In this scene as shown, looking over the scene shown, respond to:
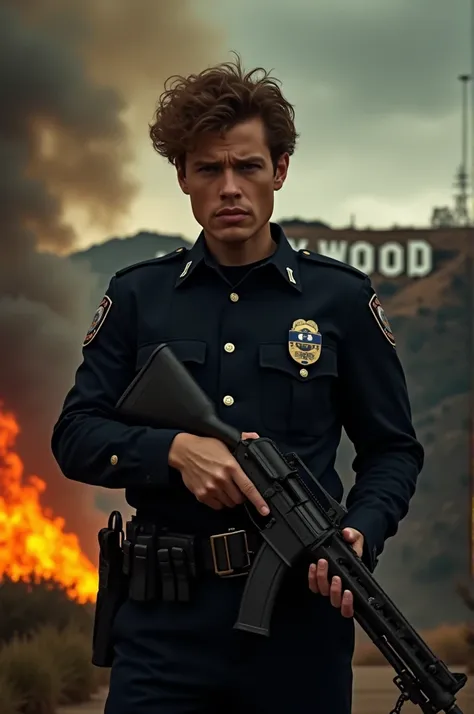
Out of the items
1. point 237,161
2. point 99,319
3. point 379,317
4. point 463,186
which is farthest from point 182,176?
point 463,186

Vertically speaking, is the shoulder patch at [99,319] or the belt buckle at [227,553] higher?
the shoulder patch at [99,319]

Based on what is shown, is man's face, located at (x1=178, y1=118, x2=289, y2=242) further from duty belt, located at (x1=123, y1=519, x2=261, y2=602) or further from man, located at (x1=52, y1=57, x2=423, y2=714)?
duty belt, located at (x1=123, y1=519, x2=261, y2=602)

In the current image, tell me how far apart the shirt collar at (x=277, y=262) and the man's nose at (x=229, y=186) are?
128 mm

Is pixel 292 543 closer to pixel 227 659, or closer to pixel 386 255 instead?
pixel 227 659

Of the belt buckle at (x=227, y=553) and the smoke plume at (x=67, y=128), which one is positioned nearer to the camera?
the belt buckle at (x=227, y=553)

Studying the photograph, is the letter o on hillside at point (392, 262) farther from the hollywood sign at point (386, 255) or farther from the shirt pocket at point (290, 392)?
the shirt pocket at point (290, 392)

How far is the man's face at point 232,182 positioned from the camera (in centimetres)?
188

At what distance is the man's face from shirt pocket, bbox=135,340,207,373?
166mm

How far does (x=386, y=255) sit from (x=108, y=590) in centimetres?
212

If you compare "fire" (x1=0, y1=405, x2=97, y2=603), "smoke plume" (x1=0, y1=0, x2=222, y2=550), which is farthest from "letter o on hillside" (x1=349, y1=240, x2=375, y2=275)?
"fire" (x1=0, y1=405, x2=97, y2=603)

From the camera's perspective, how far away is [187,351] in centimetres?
191

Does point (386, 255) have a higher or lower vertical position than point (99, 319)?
higher

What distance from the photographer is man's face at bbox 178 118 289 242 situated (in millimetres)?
1878

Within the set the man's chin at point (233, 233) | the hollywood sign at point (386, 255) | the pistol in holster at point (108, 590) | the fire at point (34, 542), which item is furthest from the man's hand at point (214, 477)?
the hollywood sign at point (386, 255)
